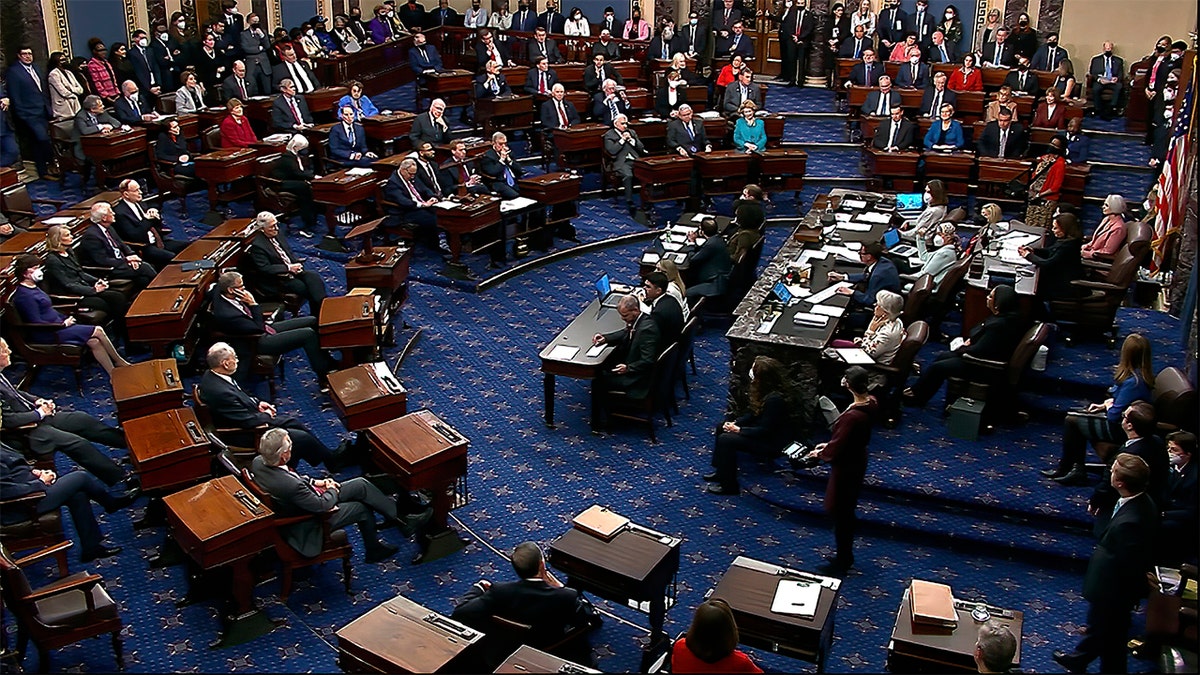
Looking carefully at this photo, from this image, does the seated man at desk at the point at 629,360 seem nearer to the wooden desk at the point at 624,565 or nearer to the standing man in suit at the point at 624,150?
the wooden desk at the point at 624,565

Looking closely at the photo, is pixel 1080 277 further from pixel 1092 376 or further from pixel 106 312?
pixel 106 312

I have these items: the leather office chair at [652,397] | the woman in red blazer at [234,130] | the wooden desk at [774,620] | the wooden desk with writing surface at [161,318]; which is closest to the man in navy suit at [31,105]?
the woman in red blazer at [234,130]

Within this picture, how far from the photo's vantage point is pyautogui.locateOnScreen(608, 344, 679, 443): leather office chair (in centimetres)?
889

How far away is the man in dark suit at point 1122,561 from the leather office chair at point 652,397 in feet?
12.1

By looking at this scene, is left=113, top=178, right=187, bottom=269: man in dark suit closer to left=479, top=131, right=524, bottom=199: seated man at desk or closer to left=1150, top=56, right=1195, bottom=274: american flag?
left=479, top=131, right=524, bottom=199: seated man at desk

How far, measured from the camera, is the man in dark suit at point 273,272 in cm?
1024

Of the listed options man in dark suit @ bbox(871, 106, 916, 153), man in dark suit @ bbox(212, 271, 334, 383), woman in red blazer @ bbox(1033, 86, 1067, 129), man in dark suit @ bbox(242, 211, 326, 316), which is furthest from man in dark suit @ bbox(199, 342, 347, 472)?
woman in red blazer @ bbox(1033, 86, 1067, 129)

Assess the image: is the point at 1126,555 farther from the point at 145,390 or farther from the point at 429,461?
the point at 145,390

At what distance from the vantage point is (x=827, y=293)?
969 centimetres

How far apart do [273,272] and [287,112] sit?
194 inches

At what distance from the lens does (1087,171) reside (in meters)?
13.4

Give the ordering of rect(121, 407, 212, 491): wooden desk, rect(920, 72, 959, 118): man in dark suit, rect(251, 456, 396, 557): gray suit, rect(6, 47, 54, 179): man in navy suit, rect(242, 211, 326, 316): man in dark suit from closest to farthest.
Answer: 1. rect(251, 456, 396, 557): gray suit
2. rect(121, 407, 212, 491): wooden desk
3. rect(242, 211, 326, 316): man in dark suit
4. rect(6, 47, 54, 179): man in navy suit
5. rect(920, 72, 959, 118): man in dark suit

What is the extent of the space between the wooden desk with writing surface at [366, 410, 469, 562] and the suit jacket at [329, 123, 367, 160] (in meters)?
7.04

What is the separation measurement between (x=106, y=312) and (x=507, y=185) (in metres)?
4.83
